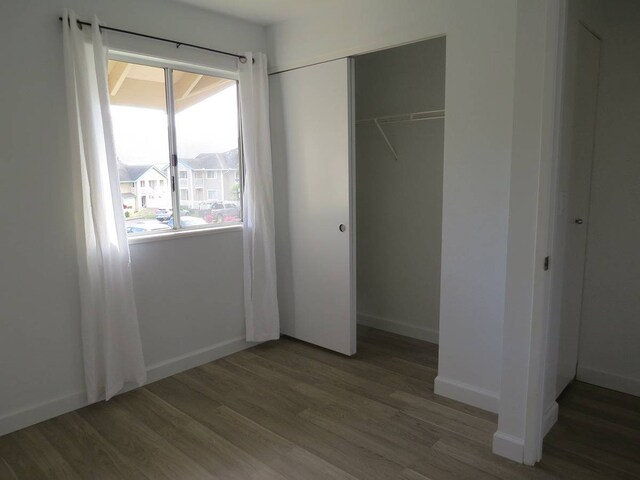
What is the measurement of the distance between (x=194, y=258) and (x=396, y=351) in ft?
5.39

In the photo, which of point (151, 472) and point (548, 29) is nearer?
point (548, 29)

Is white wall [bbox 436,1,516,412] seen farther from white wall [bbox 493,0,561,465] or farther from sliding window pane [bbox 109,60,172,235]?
sliding window pane [bbox 109,60,172,235]

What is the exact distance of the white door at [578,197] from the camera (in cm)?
229

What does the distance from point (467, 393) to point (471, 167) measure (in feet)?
4.25

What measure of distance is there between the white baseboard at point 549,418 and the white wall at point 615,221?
65 centimetres

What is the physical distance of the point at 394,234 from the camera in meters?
3.75

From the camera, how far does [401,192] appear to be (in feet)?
12.0

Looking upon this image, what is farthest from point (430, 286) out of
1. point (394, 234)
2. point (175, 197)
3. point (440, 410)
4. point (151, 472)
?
point (151, 472)

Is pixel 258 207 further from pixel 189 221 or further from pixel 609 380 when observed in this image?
pixel 609 380

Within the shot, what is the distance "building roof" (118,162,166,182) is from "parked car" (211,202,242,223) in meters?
0.57

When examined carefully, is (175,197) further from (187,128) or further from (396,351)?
(396,351)

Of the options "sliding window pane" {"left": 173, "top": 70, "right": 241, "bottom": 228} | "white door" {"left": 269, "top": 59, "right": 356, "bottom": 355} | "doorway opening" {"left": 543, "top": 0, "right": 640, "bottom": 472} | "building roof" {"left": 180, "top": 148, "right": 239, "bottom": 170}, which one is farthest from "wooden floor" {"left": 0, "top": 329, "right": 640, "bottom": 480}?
"building roof" {"left": 180, "top": 148, "right": 239, "bottom": 170}

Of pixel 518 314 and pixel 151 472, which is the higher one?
pixel 518 314

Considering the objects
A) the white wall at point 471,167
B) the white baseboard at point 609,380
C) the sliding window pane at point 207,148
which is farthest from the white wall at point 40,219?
the white baseboard at point 609,380
